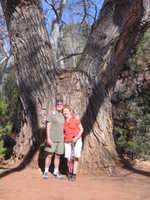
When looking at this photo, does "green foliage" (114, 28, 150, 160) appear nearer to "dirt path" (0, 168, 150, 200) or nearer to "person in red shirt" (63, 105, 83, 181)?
"dirt path" (0, 168, 150, 200)

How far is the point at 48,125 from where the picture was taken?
6863 millimetres

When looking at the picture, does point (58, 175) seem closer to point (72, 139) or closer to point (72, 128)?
point (72, 139)

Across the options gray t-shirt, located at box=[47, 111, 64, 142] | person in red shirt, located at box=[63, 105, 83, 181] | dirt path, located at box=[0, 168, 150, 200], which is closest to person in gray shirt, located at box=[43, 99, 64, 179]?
gray t-shirt, located at box=[47, 111, 64, 142]

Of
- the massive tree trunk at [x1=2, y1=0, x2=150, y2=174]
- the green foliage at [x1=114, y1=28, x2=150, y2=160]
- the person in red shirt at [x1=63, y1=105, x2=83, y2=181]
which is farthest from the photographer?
the green foliage at [x1=114, y1=28, x2=150, y2=160]

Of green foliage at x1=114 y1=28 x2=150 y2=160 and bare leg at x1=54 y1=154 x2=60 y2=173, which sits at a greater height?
green foliage at x1=114 y1=28 x2=150 y2=160

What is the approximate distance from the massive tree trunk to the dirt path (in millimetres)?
795

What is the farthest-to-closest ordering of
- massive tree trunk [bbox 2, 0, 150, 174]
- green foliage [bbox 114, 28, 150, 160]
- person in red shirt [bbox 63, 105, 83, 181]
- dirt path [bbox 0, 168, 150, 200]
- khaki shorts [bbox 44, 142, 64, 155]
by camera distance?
green foliage [bbox 114, 28, 150, 160] < massive tree trunk [bbox 2, 0, 150, 174] < khaki shorts [bbox 44, 142, 64, 155] < person in red shirt [bbox 63, 105, 83, 181] < dirt path [bbox 0, 168, 150, 200]

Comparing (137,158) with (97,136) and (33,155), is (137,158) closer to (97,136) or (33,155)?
(97,136)

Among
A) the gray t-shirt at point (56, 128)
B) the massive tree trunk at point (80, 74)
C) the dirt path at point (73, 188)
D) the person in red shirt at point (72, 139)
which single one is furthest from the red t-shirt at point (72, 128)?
the dirt path at point (73, 188)

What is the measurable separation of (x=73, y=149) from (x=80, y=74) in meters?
1.73

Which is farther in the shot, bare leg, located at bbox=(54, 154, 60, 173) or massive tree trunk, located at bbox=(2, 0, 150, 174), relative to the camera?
massive tree trunk, located at bbox=(2, 0, 150, 174)

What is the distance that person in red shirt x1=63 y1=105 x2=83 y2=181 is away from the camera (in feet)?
22.5

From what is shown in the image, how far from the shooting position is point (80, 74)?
7.70 m

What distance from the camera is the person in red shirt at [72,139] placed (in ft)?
22.5
